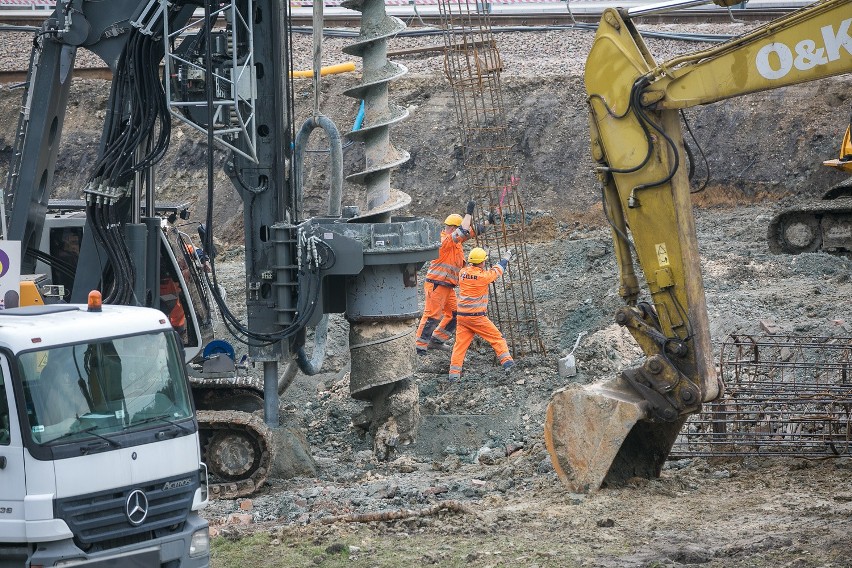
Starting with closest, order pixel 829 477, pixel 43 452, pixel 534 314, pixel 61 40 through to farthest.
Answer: pixel 43 452 → pixel 829 477 → pixel 61 40 → pixel 534 314

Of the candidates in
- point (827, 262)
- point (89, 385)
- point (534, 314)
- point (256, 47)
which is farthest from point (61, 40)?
point (827, 262)

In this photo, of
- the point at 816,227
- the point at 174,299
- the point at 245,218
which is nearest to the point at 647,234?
the point at 245,218

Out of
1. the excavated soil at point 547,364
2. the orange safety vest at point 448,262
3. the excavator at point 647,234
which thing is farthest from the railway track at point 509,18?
the excavator at point 647,234

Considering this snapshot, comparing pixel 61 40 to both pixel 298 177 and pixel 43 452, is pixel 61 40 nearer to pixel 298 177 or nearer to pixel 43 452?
pixel 298 177

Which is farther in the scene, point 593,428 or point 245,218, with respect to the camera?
point 245,218

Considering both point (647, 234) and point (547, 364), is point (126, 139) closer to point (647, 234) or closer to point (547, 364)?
point (647, 234)

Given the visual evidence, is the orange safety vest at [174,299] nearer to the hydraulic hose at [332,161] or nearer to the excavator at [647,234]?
the hydraulic hose at [332,161]

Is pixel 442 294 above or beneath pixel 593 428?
above

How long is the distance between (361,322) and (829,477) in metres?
4.80

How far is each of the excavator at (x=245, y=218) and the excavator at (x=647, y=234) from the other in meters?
3.22

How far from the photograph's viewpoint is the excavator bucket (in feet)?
28.9

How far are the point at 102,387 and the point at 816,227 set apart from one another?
13.3 m

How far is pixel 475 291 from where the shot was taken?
13602 mm

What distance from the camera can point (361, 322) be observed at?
39.4ft
